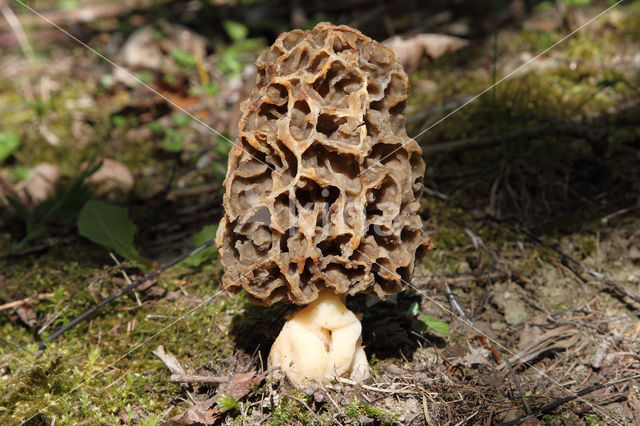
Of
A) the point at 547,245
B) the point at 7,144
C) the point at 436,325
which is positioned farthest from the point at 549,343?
the point at 7,144

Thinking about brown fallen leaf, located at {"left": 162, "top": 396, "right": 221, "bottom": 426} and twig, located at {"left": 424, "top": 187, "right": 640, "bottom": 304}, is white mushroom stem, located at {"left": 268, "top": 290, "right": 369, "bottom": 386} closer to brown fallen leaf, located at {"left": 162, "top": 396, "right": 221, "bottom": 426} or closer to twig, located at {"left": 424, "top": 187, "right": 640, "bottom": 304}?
brown fallen leaf, located at {"left": 162, "top": 396, "right": 221, "bottom": 426}

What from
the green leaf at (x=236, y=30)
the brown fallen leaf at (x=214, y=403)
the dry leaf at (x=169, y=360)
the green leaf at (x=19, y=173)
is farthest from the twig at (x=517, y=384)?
the green leaf at (x=236, y=30)

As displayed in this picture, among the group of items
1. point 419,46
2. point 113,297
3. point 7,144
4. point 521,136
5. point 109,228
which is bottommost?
point 113,297

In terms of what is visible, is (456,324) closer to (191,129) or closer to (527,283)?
(527,283)

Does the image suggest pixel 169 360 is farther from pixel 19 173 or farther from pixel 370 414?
pixel 19 173

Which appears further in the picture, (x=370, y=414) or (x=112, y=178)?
(x=112, y=178)

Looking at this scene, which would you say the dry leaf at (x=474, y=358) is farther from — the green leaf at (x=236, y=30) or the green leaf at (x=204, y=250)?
the green leaf at (x=236, y=30)
